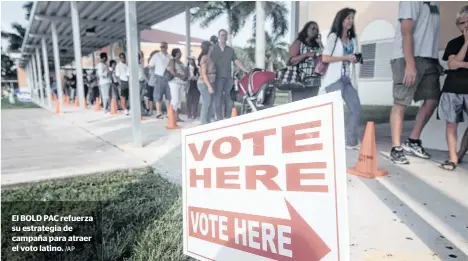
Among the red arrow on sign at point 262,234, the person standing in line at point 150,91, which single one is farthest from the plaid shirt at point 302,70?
the person standing in line at point 150,91

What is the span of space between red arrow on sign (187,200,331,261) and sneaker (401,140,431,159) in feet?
9.28

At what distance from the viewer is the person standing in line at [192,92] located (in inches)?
271

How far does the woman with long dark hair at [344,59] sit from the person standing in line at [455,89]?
0.82 m

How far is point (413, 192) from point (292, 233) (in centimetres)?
176

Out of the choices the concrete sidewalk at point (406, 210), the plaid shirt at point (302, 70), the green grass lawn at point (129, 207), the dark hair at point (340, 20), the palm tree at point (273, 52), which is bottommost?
the green grass lawn at point (129, 207)

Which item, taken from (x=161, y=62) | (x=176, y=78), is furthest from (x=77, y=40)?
(x=176, y=78)

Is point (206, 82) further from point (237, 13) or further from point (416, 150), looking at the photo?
point (237, 13)

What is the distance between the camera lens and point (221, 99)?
5082mm

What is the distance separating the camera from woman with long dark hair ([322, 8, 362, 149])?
332 cm

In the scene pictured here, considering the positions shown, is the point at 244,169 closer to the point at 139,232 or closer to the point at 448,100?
the point at 139,232

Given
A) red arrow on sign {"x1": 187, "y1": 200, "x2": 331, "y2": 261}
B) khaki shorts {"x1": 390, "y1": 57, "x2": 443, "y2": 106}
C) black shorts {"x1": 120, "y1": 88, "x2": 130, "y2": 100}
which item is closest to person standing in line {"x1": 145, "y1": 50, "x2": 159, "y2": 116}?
black shorts {"x1": 120, "y1": 88, "x2": 130, "y2": 100}

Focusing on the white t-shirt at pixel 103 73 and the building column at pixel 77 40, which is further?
the building column at pixel 77 40

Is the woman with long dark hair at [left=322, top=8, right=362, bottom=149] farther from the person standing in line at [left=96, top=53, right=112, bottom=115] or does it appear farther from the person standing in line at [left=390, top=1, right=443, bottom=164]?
the person standing in line at [left=96, top=53, right=112, bottom=115]

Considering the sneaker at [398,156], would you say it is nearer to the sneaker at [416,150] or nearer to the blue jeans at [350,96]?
the sneaker at [416,150]
